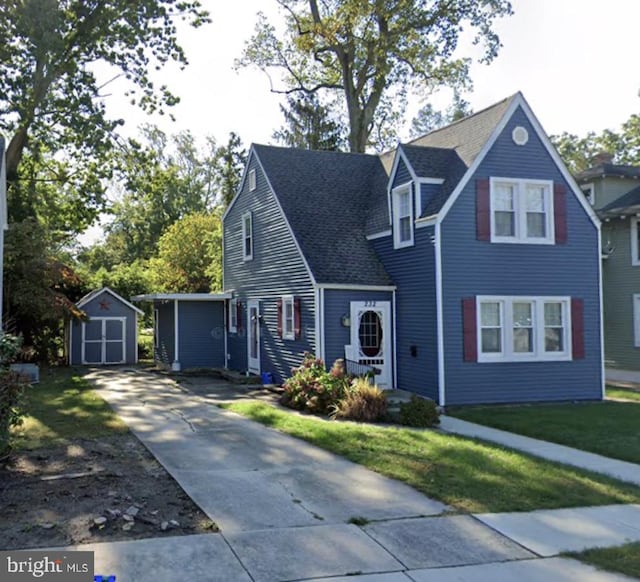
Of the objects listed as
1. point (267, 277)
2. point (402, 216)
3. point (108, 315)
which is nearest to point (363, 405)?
point (402, 216)

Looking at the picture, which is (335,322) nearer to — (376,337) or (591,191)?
(376,337)

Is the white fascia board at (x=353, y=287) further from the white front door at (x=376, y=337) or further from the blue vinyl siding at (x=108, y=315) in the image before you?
the blue vinyl siding at (x=108, y=315)

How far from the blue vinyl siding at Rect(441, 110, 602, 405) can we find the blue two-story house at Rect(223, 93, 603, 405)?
3 centimetres

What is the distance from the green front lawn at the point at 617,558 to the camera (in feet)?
17.4

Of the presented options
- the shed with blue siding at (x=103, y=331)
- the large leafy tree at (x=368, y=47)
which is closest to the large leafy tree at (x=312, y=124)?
the large leafy tree at (x=368, y=47)

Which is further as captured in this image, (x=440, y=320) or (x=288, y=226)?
(x=288, y=226)

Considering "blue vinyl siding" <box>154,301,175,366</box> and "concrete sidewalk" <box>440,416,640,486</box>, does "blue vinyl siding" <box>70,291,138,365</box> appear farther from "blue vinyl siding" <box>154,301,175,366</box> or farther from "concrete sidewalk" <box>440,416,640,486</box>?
"concrete sidewalk" <box>440,416,640,486</box>

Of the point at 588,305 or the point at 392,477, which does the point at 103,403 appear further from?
the point at 588,305

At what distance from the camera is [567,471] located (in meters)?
8.69

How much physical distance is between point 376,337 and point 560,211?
5.54 meters

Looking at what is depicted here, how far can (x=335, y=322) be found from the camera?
54.3ft

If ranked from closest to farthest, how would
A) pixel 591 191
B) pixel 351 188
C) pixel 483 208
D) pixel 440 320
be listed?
1. pixel 440 320
2. pixel 483 208
3. pixel 351 188
4. pixel 591 191

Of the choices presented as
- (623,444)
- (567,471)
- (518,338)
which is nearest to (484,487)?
(567,471)

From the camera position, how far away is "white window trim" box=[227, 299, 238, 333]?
2279 centimetres
